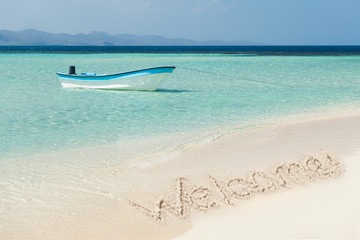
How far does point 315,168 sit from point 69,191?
2970 mm

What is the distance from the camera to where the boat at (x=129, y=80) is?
15.3 m

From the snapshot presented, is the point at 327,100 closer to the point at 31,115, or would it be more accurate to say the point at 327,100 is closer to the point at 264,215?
the point at 31,115

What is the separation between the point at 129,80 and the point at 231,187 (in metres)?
11.4

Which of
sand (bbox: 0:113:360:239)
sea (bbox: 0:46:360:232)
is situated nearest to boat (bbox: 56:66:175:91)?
sea (bbox: 0:46:360:232)

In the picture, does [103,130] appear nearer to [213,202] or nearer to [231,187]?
[231,187]

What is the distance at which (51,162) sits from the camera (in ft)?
20.8

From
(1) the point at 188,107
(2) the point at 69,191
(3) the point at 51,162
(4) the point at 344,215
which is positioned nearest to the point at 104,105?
(1) the point at 188,107

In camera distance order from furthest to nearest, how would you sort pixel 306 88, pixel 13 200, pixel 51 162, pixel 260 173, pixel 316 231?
pixel 306 88 → pixel 51 162 → pixel 260 173 → pixel 13 200 → pixel 316 231

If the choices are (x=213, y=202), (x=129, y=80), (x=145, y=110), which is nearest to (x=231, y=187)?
(x=213, y=202)

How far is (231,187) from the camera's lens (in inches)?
185

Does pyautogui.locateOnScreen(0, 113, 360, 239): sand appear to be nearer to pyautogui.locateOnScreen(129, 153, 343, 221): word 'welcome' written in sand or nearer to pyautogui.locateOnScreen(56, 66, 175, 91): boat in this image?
pyautogui.locateOnScreen(129, 153, 343, 221): word 'welcome' written in sand

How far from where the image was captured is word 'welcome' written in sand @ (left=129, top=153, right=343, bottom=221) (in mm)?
4207

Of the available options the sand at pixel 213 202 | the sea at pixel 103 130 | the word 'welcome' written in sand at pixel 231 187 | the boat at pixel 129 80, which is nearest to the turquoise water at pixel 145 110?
the sea at pixel 103 130

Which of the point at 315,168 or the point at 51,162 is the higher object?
the point at 315,168
